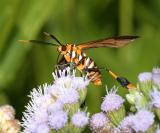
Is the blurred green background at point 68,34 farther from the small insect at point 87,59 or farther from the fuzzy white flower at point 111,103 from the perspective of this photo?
the fuzzy white flower at point 111,103

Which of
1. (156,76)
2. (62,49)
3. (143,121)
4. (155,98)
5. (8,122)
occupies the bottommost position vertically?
(8,122)

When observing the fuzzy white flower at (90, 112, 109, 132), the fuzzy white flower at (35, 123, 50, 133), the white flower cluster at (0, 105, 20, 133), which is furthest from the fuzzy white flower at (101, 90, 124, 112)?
the white flower cluster at (0, 105, 20, 133)

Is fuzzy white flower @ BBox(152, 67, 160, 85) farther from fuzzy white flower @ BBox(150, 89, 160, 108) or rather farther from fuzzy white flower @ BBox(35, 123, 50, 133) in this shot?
fuzzy white flower @ BBox(35, 123, 50, 133)

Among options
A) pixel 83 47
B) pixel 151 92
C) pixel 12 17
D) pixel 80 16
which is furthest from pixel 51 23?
pixel 151 92

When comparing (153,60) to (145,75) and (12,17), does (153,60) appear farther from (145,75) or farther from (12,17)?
(145,75)

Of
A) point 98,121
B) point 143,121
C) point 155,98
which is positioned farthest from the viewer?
point 98,121

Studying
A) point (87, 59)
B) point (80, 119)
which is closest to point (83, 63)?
point (87, 59)

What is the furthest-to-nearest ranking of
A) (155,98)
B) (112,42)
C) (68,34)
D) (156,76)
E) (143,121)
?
1. (68,34)
2. (112,42)
3. (156,76)
4. (155,98)
5. (143,121)

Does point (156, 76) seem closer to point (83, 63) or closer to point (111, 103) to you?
point (111, 103)
